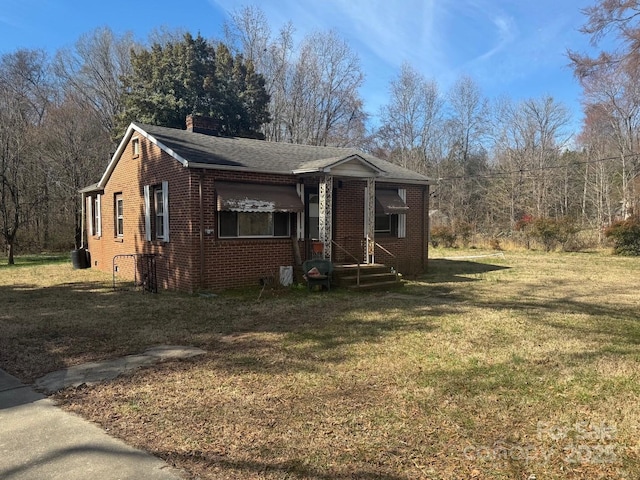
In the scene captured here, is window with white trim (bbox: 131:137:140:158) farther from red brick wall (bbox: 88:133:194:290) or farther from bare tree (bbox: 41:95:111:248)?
bare tree (bbox: 41:95:111:248)

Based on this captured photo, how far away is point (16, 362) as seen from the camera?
5.53 meters

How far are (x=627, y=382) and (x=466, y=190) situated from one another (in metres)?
36.4

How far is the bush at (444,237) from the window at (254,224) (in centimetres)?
1714

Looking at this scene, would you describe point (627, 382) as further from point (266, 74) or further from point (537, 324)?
point (266, 74)

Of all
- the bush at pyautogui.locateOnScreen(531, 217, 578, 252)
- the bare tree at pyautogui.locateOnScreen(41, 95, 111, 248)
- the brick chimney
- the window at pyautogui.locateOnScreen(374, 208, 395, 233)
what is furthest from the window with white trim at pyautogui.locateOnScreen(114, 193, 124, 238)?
the bush at pyautogui.locateOnScreen(531, 217, 578, 252)

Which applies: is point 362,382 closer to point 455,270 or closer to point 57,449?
point 57,449

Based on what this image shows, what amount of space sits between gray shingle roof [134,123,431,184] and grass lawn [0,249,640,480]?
340cm

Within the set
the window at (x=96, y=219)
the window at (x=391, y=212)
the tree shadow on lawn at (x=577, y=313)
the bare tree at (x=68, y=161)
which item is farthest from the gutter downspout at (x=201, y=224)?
the bare tree at (x=68, y=161)

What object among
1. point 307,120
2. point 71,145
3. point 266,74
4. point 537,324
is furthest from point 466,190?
point 537,324

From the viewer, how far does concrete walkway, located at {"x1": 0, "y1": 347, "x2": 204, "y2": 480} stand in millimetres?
3014

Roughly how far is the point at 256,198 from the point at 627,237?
18158mm

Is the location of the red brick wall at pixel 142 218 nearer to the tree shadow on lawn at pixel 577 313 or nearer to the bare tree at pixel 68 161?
the tree shadow on lawn at pixel 577 313

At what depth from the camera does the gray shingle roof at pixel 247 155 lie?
11156mm

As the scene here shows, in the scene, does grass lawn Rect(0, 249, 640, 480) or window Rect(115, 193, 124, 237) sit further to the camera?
window Rect(115, 193, 124, 237)
